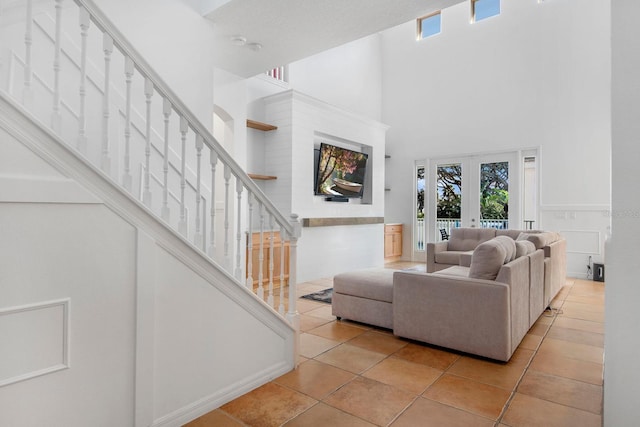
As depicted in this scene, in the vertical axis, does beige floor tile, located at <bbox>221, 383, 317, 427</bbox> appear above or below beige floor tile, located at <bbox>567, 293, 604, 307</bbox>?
below

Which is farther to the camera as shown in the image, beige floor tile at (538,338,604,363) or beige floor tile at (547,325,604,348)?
beige floor tile at (547,325,604,348)

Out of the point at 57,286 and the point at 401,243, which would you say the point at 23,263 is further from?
the point at 401,243

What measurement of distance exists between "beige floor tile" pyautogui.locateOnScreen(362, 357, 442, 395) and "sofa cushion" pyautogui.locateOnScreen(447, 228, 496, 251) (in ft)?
12.0

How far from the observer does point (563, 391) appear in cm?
234

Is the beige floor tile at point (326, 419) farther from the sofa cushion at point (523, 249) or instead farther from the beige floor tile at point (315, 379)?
the sofa cushion at point (523, 249)

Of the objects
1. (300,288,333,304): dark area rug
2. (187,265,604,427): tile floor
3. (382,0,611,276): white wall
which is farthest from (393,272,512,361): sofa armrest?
(382,0,611,276): white wall

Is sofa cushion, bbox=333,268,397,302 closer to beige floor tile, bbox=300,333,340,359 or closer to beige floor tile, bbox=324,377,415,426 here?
beige floor tile, bbox=300,333,340,359

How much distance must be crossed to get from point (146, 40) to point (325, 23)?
1605 mm

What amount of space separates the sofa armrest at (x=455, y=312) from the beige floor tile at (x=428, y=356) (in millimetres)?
68

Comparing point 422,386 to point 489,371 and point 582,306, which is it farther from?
point 582,306

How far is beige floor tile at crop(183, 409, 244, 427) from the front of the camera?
1.97 metres

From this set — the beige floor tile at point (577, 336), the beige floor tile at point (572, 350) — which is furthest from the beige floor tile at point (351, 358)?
the beige floor tile at point (577, 336)

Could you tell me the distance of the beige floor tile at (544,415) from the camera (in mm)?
1984

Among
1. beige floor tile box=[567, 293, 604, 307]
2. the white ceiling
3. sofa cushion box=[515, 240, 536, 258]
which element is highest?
the white ceiling
